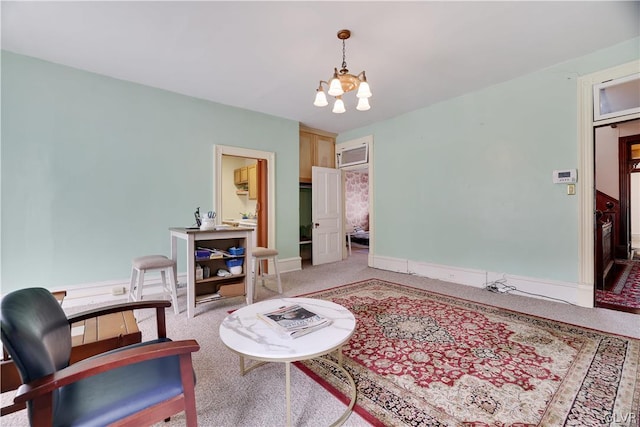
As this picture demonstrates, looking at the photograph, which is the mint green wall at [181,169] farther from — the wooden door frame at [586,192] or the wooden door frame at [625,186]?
the wooden door frame at [625,186]

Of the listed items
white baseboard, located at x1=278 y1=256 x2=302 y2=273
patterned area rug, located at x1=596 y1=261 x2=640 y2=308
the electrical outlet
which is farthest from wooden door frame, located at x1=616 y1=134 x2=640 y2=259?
the electrical outlet

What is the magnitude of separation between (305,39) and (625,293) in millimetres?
4912

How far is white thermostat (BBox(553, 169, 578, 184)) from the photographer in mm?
3082

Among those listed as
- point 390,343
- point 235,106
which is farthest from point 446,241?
point 235,106

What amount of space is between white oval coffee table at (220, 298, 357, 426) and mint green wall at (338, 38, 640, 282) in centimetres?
296

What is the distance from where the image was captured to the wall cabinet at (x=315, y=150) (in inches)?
219

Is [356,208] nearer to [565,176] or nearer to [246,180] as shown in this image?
[246,180]

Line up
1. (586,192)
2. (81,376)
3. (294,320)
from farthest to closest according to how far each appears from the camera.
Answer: (586,192) < (294,320) < (81,376)

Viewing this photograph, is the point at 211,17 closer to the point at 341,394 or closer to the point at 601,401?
the point at 341,394

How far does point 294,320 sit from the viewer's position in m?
1.65

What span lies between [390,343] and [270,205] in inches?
122

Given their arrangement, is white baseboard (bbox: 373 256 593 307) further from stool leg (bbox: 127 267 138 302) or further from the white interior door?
stool leg (bbox: 127 267 138 302)

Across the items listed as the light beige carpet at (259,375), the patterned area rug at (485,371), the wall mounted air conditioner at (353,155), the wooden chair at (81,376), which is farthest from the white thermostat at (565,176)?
the wooden chair at (81,376)

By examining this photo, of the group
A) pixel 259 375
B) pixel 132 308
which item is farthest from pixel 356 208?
pixel 132 308
